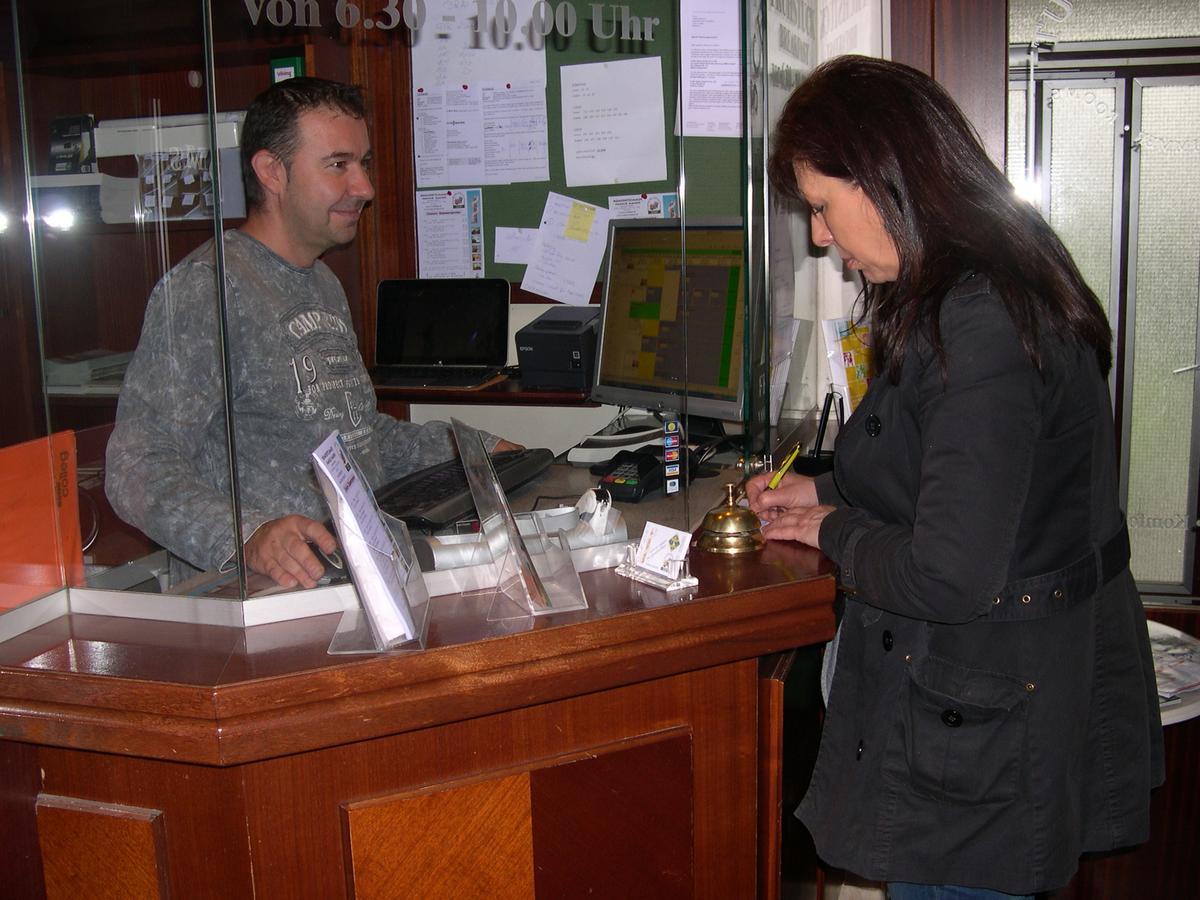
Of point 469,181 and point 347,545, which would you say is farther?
point 469,181

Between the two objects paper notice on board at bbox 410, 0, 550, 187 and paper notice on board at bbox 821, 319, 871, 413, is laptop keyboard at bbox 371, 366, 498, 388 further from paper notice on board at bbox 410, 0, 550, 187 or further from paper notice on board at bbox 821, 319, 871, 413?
paper notice on board at bbox 821, 319, 871, 413

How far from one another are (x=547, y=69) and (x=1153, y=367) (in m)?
2.15

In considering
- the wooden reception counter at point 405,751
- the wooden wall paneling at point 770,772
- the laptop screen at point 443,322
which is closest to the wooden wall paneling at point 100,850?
the wooden reception counter at point 405,751

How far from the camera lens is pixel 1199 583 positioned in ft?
10.5

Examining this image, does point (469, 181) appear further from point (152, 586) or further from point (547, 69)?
point (152, 586)

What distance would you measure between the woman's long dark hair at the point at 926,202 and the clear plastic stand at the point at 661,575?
12.5 inches

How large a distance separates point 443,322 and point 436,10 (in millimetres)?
683

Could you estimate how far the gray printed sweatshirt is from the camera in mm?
1184

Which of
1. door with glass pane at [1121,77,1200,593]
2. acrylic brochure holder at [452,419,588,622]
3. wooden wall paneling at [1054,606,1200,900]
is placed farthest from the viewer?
door with glass pane at [1121,77,1200,593]

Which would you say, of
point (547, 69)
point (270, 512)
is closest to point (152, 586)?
point (270, 512)

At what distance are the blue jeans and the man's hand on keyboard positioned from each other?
0.78 meters

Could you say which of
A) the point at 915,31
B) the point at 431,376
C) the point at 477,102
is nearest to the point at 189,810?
the point at 431,376

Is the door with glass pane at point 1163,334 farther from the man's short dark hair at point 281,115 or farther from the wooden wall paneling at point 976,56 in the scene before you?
the man's short dark hair at point 281,115

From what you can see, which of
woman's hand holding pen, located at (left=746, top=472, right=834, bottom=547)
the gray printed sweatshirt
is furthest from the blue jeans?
the gray printed sweatshirt
